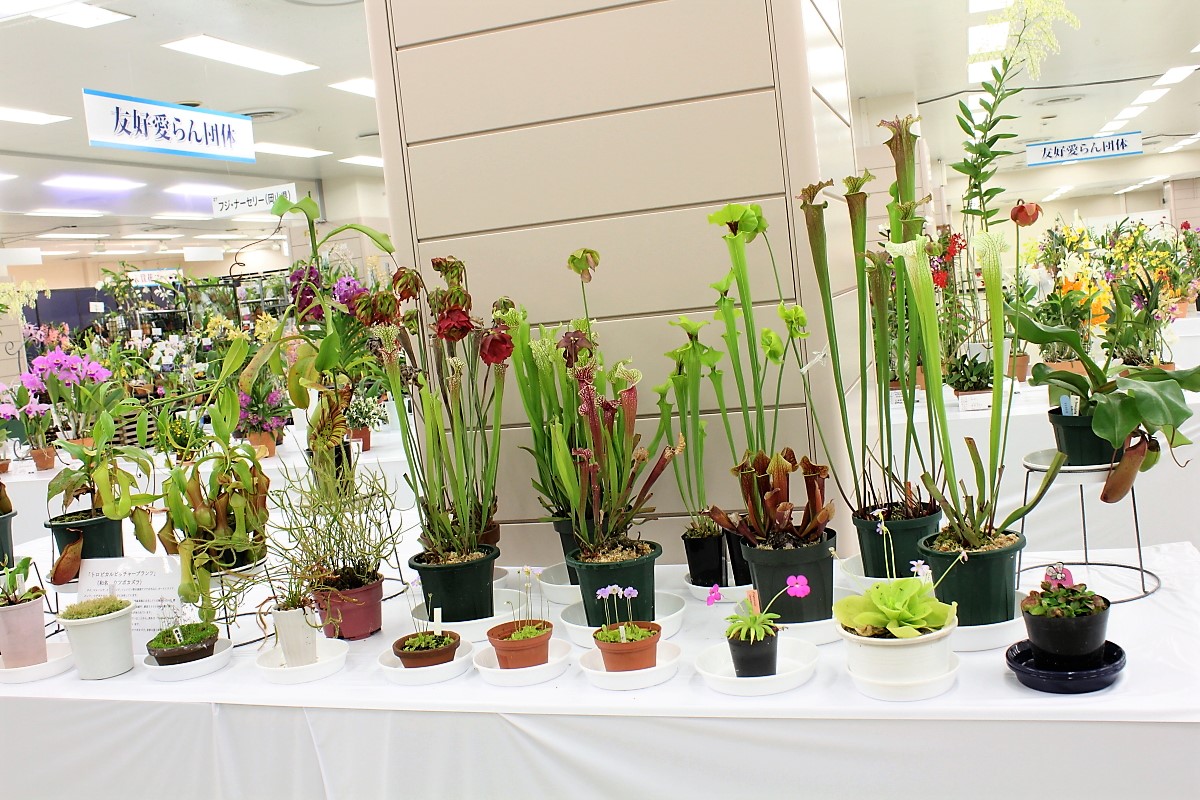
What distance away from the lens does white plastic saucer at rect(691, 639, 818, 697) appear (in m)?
1.24

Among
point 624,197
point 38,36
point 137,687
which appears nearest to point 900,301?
point 624,197

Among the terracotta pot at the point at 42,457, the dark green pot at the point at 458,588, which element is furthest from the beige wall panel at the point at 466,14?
the terracotta pot at the point at 42,457

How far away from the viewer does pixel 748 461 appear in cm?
150

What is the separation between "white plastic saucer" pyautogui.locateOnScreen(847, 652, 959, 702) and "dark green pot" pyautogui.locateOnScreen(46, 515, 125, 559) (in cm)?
153

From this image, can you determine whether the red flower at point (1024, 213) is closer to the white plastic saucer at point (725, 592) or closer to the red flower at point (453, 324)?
the white plastic saucer at point (725, 592)

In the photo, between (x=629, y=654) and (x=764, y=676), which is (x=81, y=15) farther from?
(x=764, y=676)

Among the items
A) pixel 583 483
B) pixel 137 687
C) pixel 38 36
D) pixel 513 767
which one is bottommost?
pixel 513 767

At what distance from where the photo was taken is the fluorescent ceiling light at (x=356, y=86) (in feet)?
23.9

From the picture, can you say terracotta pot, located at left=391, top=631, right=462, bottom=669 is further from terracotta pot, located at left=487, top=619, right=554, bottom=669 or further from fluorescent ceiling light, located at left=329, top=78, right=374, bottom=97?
fluorescent ceiling light, located at left=329, top=78, right=374, bottom=97

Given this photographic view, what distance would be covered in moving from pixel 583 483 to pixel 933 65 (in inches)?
319

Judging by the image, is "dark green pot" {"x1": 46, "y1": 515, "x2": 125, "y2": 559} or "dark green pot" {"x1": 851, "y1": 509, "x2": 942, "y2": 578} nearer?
"dark green pot" {"x1": 851, "y1": 509, "x2": 942, "y2": 578}

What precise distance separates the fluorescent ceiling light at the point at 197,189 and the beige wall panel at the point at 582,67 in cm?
996

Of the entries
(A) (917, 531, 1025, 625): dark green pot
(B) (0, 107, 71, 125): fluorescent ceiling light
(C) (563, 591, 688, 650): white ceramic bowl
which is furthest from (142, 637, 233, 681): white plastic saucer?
(B) (0, 107, 71, 125): fluorescent ceiling light

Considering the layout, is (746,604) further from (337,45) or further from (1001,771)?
(337,45)
